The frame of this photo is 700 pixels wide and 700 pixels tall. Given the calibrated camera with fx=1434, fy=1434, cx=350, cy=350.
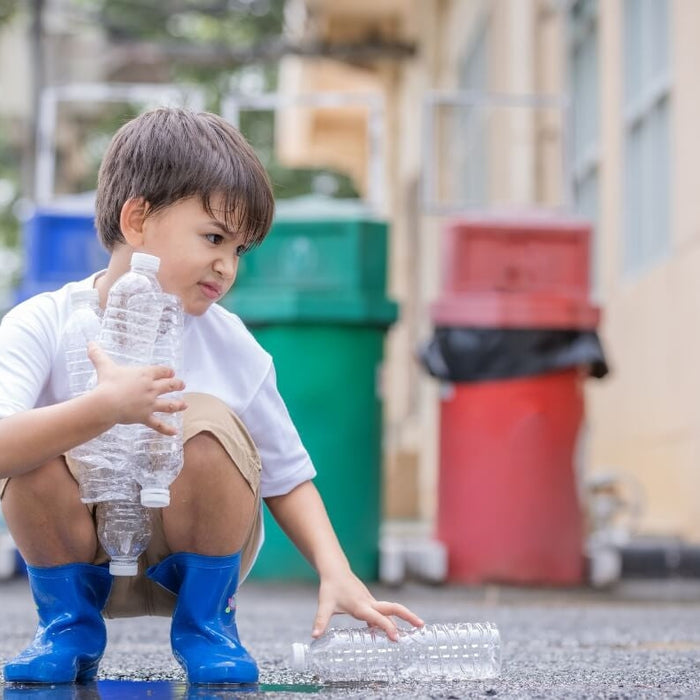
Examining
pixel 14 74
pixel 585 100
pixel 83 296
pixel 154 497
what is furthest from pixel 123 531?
pixel 14 74

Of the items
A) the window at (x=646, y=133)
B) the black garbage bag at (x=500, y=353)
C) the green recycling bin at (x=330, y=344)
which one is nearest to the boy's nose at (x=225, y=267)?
the green recycling bin at (x=330, y=344)

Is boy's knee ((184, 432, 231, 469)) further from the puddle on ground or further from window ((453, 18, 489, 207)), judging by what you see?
window ((453, 18, 489, 207))

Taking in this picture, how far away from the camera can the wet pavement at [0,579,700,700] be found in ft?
7.16

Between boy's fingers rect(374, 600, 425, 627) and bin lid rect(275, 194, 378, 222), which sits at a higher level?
bin lid rect(275, 194, 378, 222)

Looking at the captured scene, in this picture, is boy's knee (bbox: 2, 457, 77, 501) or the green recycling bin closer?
boy's knee (bbox: 2, 457, 77, 501)

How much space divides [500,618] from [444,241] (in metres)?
1.89

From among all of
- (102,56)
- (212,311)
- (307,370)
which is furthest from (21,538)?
(102,56)

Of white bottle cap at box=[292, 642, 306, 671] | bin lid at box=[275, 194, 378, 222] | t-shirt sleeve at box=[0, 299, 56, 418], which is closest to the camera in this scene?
t-shirt sleeve at box=[0, 299, 56, 418]

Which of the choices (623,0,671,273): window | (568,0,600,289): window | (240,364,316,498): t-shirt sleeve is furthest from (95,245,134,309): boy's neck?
(568,0,600,289): window

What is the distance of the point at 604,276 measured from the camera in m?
8.28

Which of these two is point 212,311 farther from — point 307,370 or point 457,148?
point 457,148

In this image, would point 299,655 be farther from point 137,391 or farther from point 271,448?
point 137,391

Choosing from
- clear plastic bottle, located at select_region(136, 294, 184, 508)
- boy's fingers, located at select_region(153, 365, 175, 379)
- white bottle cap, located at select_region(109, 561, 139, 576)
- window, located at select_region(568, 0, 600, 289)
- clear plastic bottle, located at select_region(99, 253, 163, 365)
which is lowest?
white bottle cap, located at select_region(109, 561, 139, 576)

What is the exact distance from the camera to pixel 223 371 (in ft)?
8.05
